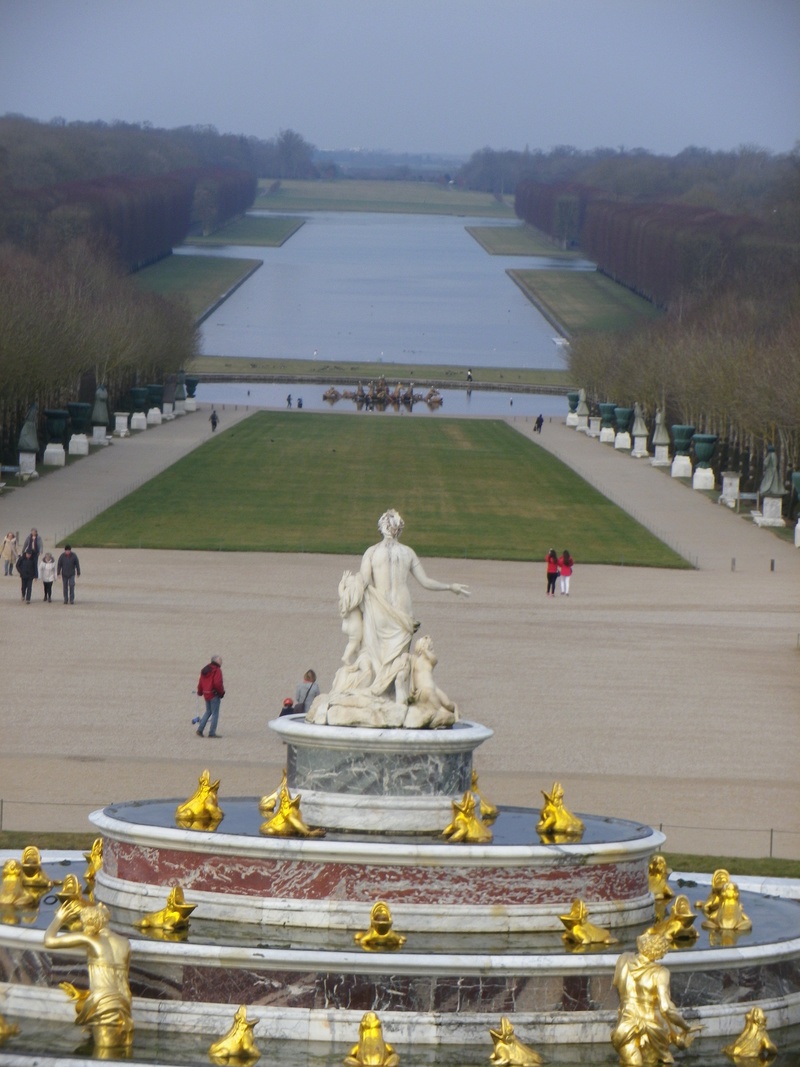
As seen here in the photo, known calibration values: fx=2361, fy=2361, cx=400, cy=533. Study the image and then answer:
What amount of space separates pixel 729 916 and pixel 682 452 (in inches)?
2137

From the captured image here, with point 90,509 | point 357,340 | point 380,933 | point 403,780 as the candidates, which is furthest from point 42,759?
point 357,340

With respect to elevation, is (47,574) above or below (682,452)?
above

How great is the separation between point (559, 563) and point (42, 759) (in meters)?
18.4

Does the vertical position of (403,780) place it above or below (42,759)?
above

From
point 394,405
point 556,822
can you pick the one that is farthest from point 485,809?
point 394,405

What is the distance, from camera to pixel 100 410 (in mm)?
77812

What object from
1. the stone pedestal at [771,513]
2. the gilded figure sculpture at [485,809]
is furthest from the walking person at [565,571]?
the gilded figure sculpture at [485,809]

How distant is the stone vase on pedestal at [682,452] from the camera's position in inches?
2815

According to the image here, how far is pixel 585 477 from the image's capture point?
69688mm

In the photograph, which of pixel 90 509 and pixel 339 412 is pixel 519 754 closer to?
pixel 90 509

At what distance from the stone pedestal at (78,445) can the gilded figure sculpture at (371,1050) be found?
5680 cm

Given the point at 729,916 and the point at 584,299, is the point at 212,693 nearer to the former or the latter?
the point at 729,916

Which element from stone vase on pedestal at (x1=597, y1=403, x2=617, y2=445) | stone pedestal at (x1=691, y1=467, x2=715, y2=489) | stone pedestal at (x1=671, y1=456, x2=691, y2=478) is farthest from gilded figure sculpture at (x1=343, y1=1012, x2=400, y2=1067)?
stone vase on pedestal at (x1=597, y1=403, x2=617, y2=445)

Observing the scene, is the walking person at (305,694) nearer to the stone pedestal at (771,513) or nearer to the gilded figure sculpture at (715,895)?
the gilded figure sculpture at (715,895)
